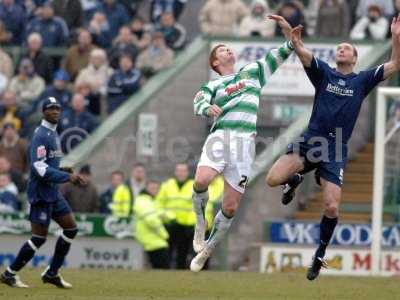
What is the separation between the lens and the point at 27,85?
29.6 meters

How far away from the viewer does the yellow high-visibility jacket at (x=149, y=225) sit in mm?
24922

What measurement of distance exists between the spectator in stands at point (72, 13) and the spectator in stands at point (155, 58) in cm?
233

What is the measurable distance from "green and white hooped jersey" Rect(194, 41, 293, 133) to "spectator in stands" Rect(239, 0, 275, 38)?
406 inches

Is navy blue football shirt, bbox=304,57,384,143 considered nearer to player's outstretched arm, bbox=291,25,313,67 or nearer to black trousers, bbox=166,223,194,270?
player's outstretched arm, bbox=291,25,313,67

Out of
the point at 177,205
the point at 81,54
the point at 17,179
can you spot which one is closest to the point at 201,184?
the point at 177,205

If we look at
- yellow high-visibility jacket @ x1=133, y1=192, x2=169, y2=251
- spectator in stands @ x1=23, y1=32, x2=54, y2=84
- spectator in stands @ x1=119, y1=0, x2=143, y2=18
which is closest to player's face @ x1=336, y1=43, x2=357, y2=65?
yellow high-visibility jacket @ x1=133, y1=192, x2=169, y2=251

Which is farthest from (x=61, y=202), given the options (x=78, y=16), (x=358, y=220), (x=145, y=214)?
(x=78, y=16)

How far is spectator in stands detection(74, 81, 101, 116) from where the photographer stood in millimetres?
28491

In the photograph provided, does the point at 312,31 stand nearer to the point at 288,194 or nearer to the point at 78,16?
the point at 78,16

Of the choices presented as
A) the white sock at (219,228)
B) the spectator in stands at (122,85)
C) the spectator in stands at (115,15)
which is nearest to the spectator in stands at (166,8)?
the spectator in stands at (115,15)

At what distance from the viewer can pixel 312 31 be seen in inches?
1154

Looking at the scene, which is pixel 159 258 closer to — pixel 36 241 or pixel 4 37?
pixel 36 241

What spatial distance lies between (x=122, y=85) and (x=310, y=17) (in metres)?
3.96

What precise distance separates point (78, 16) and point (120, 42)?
6.25ft
